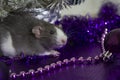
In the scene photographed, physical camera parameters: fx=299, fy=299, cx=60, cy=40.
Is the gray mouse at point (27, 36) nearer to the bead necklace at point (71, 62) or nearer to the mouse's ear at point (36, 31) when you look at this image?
the mouse's ear at point (36, 31)

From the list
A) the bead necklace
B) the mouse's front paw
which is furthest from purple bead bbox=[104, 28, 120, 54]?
the mouse's front paw

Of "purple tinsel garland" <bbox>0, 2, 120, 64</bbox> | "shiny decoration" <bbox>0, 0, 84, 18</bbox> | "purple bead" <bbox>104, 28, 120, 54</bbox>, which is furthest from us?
"purple tinsel garland" <bbox>0, 2, 120, 64</bbox>

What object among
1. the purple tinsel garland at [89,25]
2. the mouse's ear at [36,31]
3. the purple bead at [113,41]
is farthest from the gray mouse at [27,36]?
the purple bead at [113,41]

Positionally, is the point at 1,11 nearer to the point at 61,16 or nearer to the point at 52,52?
the point at 52,52

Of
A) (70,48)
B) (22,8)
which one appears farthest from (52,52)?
(22,8)

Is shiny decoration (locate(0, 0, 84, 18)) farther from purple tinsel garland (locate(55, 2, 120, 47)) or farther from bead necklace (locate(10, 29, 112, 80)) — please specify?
bead necklace (locate(10, 29, 112, 80))

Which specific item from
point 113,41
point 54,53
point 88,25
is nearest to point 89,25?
point 88,25
